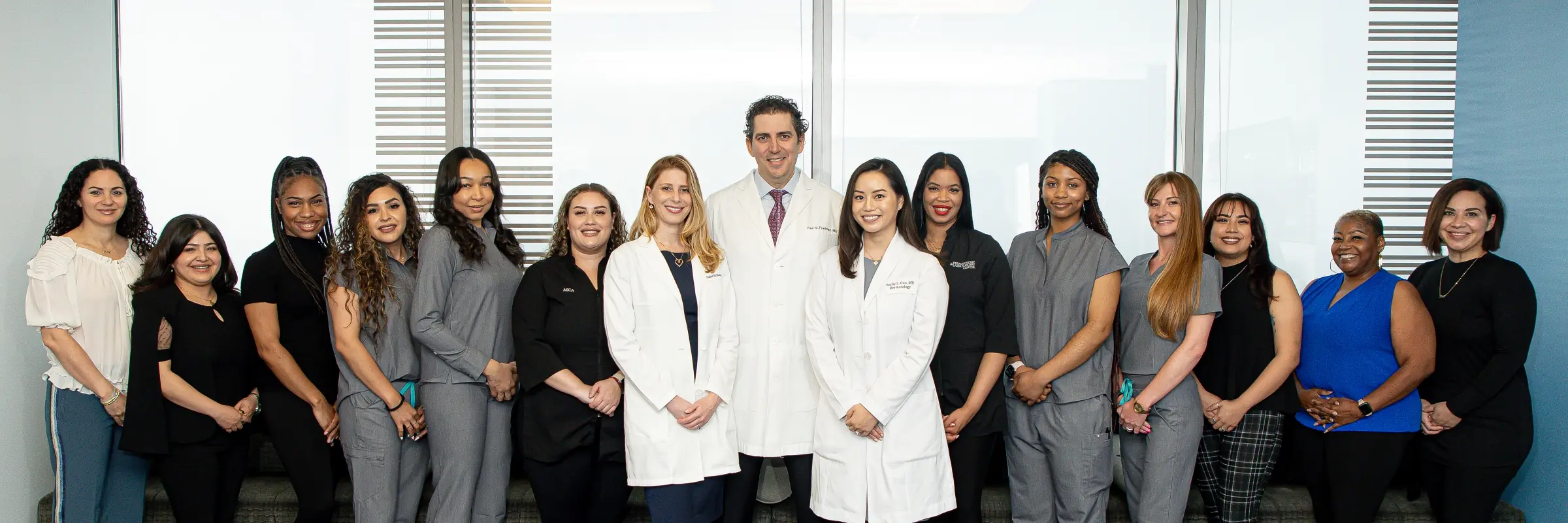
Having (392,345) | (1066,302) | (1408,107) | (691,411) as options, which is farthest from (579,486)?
(1408,107)

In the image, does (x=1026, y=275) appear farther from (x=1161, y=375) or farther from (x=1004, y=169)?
(x=1004, y=169)

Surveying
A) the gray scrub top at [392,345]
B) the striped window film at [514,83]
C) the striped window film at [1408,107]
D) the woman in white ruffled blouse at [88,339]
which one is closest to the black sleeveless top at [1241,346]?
the striped window film at [1408,107]

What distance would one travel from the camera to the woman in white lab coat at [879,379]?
97.8 inches

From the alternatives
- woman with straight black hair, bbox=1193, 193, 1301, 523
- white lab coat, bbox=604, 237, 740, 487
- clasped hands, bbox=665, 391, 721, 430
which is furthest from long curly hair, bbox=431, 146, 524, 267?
woman with straight black hair, bbox=1193, 193, 1301, 523

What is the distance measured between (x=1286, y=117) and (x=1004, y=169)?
53.7 inches

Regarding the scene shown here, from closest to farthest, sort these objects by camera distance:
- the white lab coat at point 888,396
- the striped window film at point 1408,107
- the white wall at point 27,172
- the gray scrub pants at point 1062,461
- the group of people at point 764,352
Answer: the white lab coat at point 888,396
the group of people at point 764,352
the gray scrub pants at point 1062,461
the white wall at point 27,172
the striped window film at point 1408,107

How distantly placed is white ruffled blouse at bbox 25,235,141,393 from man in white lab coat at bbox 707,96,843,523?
216 centimetres

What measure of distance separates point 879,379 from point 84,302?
2777 millimetres

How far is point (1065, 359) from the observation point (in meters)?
2.70

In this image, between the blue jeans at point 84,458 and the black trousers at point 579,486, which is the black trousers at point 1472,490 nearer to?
the black trousers at point 579,486

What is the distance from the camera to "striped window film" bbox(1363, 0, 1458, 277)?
391 cm

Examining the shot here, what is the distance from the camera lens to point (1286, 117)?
13.0ft

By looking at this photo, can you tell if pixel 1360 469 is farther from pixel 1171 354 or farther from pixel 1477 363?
pixel 1171 354

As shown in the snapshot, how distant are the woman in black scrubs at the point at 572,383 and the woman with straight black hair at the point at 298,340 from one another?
0.73 meters
